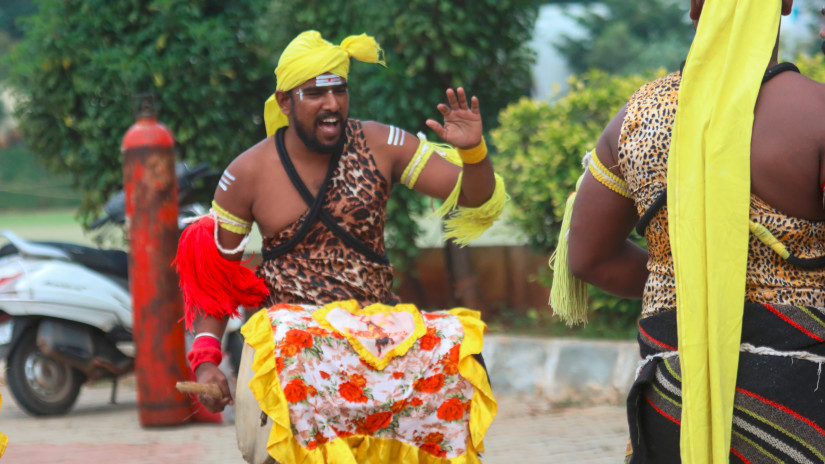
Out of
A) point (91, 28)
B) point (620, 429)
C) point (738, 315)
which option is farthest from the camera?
point (91, 28)

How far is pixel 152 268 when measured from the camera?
6.67 meters

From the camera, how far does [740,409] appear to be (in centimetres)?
231

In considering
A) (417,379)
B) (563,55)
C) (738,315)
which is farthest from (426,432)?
(563,55)

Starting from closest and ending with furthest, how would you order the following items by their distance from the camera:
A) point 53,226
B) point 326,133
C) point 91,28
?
1. point 326,133
2. point 91,28
3. point 53,226

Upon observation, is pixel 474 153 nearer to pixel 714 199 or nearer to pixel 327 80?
pixel 327 80

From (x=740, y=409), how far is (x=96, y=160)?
23.0 feet

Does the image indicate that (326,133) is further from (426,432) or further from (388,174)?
(426,432)

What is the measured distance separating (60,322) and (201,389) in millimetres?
3944

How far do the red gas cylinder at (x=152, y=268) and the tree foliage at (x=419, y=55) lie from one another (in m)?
2.15

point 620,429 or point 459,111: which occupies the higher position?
point 459,111

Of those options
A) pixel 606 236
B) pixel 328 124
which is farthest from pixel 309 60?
pixel 606 236

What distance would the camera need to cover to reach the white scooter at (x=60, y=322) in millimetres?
6973

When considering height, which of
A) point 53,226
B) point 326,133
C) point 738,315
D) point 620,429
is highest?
point 326,133

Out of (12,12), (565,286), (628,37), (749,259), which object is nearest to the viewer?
(749,259)
